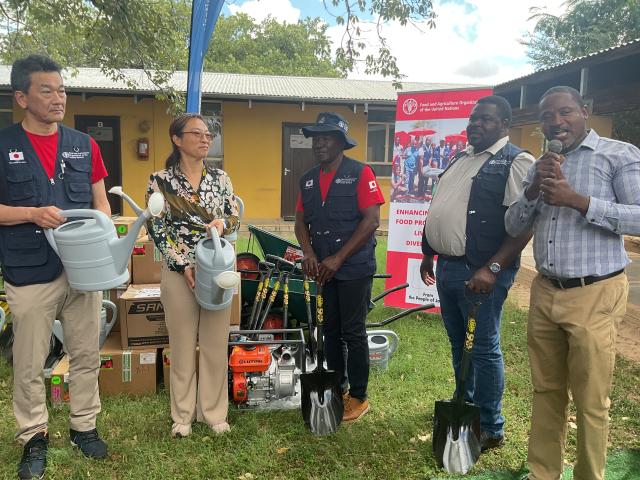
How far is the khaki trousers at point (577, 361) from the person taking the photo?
6.91 ft

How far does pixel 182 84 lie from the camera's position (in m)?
12.0

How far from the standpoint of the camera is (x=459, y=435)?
8.73 feet

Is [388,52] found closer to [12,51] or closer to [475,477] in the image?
[475,477]

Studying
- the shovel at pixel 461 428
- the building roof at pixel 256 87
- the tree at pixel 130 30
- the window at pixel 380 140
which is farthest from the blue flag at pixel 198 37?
the window at pixel 380 140

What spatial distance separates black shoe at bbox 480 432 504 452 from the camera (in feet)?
9.39

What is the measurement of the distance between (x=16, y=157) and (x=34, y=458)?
1.55 m

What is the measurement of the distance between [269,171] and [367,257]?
9.80 m

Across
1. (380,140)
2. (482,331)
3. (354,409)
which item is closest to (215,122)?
(380,140)

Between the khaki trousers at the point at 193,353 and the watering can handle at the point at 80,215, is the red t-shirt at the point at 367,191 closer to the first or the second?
the khaki trousers at the point at 193,353

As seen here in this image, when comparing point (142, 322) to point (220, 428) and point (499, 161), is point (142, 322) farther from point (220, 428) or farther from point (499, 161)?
point (499, 161)

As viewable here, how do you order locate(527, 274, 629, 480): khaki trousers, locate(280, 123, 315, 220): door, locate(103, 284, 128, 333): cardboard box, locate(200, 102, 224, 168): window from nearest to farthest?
locate(527, 274, 629, 480): khaki trousers < locate(103, 284, 128, 333): cardboard box < locate(200, 102, 224, 168): window < locate(280, 123, 315, 220): door

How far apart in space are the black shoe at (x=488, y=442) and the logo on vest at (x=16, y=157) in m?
2.87

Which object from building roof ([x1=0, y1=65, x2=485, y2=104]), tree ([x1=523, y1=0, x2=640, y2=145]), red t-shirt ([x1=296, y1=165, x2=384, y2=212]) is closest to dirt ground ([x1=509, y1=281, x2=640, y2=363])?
red t-shirt ([x1=296, y1=165, x2=384, y2=212])

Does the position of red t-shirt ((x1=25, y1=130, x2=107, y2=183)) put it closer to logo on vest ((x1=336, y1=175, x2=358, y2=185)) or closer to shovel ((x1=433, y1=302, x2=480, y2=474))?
logo on vest ((x1=336, y1=175, x2=358, y2=185))
